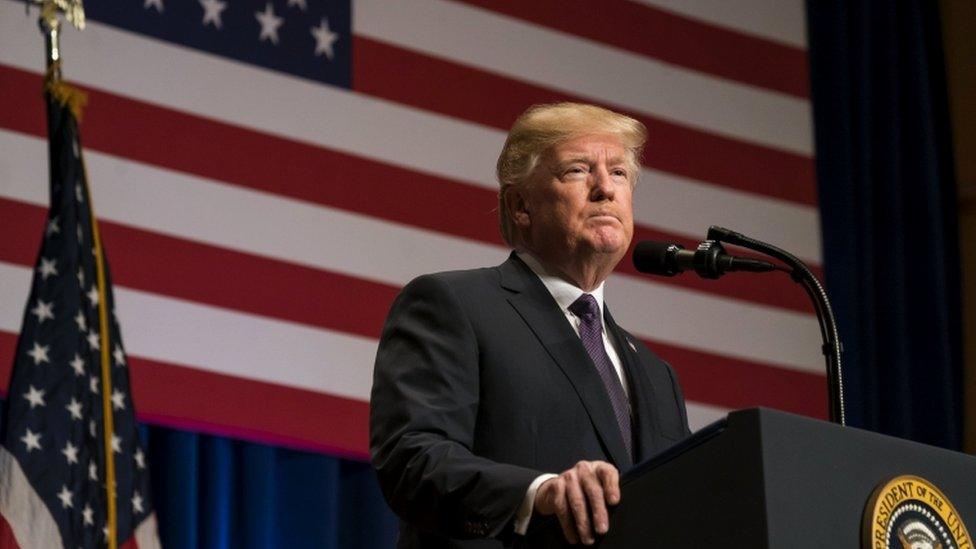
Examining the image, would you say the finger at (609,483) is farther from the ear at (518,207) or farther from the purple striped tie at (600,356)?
the ear at (518,207)

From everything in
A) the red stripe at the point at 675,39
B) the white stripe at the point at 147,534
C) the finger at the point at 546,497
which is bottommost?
the white stripe at the point at 147,534

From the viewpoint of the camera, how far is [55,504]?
141 inches

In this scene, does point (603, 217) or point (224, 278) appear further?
point (224, 278)

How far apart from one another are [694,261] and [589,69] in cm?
311

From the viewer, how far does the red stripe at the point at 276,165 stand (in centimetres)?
426

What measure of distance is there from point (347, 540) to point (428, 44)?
1409 mm

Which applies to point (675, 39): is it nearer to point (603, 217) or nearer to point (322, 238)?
point (322, 238)

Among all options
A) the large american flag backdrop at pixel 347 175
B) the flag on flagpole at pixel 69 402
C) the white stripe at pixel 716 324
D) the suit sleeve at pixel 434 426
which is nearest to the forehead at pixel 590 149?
the suit sleeve at pixel 434 426

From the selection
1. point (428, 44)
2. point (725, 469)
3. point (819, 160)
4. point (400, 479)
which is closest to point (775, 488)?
point (725, 469)

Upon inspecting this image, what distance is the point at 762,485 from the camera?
5.44ft

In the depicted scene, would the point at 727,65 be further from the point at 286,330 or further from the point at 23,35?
the point at 23,35

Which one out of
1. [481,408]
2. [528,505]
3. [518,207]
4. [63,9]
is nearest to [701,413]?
[63,9]

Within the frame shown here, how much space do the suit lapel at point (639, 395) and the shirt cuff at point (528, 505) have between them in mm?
331

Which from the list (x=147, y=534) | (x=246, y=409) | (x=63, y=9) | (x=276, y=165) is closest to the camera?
(x=147, y=534)
